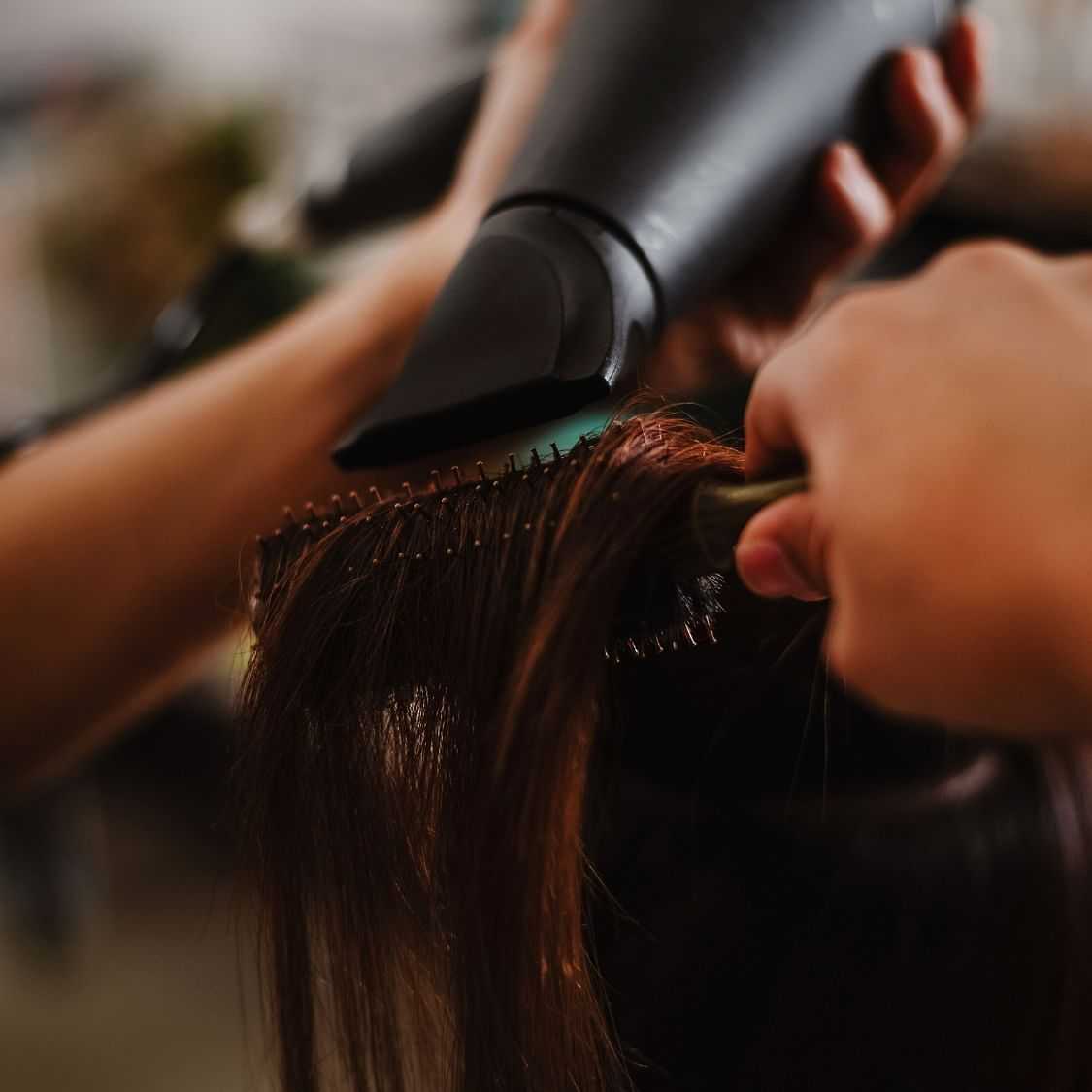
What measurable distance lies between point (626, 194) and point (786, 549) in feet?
0.56

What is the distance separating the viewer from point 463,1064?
31 cm

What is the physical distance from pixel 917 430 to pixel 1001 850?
245mm

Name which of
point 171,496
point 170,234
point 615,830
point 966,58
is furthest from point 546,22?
point 170,234

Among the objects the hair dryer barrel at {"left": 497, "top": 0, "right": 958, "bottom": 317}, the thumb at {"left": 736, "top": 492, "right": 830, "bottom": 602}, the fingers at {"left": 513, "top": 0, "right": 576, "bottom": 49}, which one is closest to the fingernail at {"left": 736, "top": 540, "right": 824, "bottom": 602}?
the thumb at {"left": 736, "top": 492, "right": 830, "bottom": 602}

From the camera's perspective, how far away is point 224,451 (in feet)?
1.87

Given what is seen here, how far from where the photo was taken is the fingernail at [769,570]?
0.78 feet

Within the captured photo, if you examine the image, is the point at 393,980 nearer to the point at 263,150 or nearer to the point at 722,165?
the point at 722,165

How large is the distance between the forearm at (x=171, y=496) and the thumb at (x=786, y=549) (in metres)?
0.32

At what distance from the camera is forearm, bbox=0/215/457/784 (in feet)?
1.82

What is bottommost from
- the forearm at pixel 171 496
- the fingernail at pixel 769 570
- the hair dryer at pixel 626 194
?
the forearm at pixel 171 496

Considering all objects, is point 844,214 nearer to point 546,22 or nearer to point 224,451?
point 546,22

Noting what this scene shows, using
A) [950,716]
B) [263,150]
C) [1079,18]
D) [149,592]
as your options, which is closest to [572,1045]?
[950,716]

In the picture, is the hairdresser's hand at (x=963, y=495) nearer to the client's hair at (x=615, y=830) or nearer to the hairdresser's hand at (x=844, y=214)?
the client's hair at (x=615, y=830)

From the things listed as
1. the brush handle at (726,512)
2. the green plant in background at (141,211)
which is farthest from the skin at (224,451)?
the green plant in background at (141,211)
